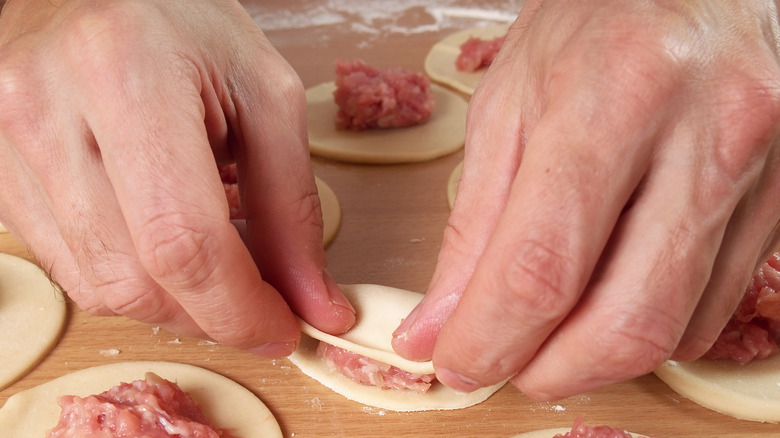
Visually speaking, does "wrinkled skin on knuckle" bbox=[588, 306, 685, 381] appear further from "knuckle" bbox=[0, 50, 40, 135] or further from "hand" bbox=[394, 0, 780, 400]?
"knuckle" bbox=[0, 50, 40, 135]

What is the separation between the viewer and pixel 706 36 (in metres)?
1.03

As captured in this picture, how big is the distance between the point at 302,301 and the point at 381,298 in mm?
220

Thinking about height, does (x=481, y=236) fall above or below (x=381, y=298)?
above

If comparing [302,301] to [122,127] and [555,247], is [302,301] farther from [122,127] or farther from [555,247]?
[555,247]

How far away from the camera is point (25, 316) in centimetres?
171

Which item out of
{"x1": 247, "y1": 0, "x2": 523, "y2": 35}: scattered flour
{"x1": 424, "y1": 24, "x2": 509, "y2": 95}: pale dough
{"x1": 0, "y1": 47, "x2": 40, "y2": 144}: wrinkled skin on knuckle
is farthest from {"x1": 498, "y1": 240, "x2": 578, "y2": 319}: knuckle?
{"x1": 247, "y1": 0, "x2": 523, "y2": 35}: scattered flour

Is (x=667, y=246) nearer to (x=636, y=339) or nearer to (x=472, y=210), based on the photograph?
(x=636, y=339)

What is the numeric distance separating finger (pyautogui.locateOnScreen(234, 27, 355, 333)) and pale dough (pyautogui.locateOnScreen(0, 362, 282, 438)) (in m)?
0.24

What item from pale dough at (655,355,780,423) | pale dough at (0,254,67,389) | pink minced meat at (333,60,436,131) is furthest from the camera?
pink minced meat at (333,60,436,131)

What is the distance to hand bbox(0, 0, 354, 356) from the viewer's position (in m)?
1.11

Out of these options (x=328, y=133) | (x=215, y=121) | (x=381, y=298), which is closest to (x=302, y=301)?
(x=381, y=298)

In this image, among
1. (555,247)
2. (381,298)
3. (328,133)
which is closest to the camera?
(555,247)

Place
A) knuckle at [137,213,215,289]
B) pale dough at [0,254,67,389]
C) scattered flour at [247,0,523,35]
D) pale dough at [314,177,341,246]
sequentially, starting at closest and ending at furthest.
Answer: knuckle at [137,213,215,289], pale dough at [0,254,67,389], pale dough at [314,177,341,246], scattered flour at [247,0,523,35]

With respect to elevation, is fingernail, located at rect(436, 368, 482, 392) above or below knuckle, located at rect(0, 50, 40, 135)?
below
